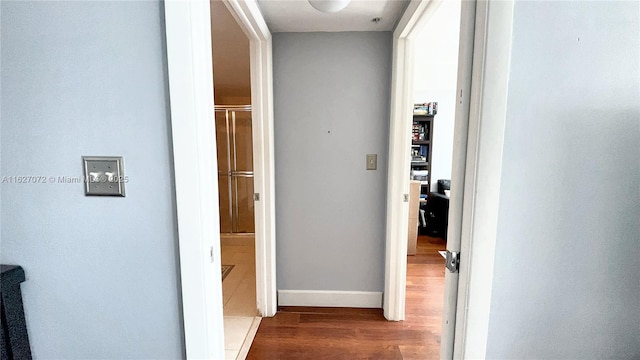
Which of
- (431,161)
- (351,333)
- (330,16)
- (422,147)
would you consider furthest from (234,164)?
(431,161)

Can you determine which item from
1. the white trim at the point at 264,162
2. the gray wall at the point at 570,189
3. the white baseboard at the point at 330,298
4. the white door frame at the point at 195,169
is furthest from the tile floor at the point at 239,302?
the gray wall at the point at 570,189

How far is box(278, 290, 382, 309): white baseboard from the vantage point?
79.3 inches

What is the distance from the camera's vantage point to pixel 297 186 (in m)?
1.93

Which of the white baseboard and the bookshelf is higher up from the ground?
the bookshelf

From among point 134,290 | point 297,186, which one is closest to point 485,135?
point 134,290

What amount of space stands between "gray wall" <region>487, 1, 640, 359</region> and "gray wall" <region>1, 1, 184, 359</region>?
3.10ft

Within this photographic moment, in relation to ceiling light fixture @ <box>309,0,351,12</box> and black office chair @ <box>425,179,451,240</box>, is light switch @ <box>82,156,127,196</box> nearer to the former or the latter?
ceiling light fixture @ <box>309,0,351,12</box>

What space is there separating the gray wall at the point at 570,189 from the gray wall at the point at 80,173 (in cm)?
94

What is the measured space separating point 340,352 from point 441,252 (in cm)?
206

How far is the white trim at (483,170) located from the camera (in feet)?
2.12

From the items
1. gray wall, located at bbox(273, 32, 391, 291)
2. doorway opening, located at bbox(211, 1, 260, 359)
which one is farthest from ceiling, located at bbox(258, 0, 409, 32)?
doorway opening, located at bbox(211, 1, 260, 359)

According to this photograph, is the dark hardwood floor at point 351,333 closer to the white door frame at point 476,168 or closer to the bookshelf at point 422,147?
the white door frame at point 476,168

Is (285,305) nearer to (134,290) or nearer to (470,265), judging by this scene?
(134,290)

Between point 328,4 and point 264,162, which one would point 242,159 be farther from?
point 328,4
